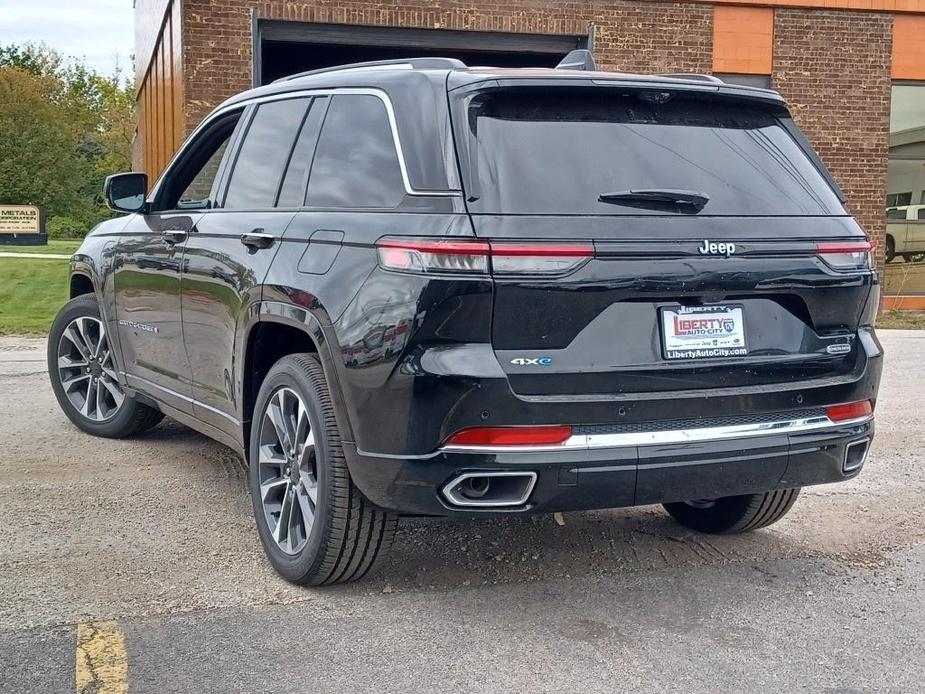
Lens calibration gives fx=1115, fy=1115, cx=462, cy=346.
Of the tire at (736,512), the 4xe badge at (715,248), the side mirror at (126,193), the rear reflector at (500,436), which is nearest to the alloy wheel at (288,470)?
the rear reflector at (500,436)

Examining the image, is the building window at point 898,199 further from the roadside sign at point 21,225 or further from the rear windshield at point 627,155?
the roadside sign at point 21,225

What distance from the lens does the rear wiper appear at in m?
3.65

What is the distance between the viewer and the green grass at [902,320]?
15375mm

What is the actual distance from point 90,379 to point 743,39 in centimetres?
1254

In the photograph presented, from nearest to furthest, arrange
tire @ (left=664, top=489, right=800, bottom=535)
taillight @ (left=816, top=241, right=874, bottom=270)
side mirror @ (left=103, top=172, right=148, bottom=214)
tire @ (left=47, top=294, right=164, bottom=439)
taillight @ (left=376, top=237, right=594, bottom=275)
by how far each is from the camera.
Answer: taillight @ (left=376, top=237, right=594, bottom=275)
taillight @ (left=816, top=241, right=874, bottom=270)
tire @ (left=664, top=489, right=800, bottom=535)
side mirror @ (left=103, top=172, right=148, bottom=214)
tire @ (left=47, top=294, right=164, bottom=439)

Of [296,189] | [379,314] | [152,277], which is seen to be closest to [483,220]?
[379,314]

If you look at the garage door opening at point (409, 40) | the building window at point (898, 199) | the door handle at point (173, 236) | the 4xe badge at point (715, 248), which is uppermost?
the garage door opening at point (409, 40)

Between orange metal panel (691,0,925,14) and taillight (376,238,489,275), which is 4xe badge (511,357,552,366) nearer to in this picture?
taillight (376,238,489,275)

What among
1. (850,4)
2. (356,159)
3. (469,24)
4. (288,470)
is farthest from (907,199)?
(288,470)

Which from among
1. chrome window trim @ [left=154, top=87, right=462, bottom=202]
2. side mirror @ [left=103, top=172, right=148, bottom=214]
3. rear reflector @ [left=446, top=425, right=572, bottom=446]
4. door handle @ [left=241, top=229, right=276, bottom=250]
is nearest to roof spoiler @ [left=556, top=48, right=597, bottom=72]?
chrome window trim @ [left=154, top=87, right=462, bottom=202]

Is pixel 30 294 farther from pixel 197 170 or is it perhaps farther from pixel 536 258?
pixel 536 258

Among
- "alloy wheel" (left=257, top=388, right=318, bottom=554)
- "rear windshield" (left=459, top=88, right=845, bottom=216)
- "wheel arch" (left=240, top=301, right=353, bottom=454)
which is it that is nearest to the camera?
"rear windshield" (left=459, top=88, right=845, bottom=216)

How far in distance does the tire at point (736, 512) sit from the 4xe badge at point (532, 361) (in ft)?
4.98

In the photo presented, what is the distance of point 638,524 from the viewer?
503cm
